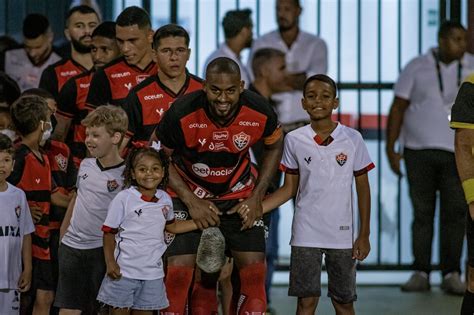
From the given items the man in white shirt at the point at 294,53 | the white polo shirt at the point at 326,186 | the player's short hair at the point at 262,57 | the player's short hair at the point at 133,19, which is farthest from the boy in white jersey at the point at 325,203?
the man in white shirt at the point at 294,53

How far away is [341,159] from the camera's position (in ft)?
25.3

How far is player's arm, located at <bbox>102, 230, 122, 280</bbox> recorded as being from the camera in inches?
287

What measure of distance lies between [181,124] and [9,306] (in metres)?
1.47

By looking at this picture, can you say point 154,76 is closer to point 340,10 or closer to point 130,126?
point 130,126

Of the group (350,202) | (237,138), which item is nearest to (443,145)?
(350,202)

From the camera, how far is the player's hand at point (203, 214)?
729 centimetres

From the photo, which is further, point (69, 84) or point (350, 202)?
point (69, 84)

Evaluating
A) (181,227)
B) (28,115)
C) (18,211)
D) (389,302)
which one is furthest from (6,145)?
(389,302)

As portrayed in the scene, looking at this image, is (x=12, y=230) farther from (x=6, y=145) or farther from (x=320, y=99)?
(x=320, y=99)

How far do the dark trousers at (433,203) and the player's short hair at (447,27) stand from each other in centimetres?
89

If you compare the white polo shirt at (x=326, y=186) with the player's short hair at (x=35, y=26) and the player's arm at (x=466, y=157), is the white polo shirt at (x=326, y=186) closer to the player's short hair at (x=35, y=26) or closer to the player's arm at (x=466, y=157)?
the player's arm at (x=466, y=157)

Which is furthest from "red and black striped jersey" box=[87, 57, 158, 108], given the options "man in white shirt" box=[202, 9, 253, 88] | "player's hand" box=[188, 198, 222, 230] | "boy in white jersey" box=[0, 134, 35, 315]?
"man in white shirt" box=[202, 9, 253, 88]

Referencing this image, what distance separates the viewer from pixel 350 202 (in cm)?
776

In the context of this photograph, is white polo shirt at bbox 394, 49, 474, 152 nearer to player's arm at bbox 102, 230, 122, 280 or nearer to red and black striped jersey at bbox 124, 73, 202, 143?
red and black striped jersey at bbox 124, 73, 202, 143
